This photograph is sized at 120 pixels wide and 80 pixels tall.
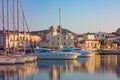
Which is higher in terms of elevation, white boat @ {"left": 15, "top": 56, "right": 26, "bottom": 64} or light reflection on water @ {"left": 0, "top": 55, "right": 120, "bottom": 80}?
white boat @ {"left": 15, "top": 56, "right": 26, "bottom": 64}

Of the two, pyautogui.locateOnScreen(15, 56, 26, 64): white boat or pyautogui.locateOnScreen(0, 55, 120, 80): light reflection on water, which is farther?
pyautogui.locateOnScreen(15, 56, 26, 64): white boat

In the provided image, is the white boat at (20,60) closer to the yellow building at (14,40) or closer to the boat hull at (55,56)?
the yellow building at (14,40)

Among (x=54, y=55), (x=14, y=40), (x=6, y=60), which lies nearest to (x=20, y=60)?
(x=6, y=60)

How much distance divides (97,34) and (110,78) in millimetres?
105329

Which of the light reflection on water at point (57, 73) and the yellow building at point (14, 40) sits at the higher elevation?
the yellow building at point (14, 40)

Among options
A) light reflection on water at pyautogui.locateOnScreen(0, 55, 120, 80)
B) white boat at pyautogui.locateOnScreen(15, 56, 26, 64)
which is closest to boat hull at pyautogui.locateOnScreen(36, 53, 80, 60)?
white boat at pyautogui.locateOnScreen(15, 56, 26, 64)

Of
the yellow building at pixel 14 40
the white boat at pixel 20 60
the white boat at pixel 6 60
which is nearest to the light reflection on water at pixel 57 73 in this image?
the white boat at pixel 6 60

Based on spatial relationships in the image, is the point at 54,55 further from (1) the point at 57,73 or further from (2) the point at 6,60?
(1) the point at 57,73

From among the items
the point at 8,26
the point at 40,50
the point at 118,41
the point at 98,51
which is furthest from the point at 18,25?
the point at 118,41

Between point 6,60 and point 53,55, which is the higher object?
point 53,55

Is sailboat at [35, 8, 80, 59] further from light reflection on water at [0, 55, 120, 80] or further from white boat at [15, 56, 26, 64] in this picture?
light reflection on water at [0, 55, 120, 80]

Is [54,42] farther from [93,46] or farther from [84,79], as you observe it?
[84,79]

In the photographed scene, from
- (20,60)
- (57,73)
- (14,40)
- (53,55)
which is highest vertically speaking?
(14,40)

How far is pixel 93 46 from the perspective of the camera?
326ft
